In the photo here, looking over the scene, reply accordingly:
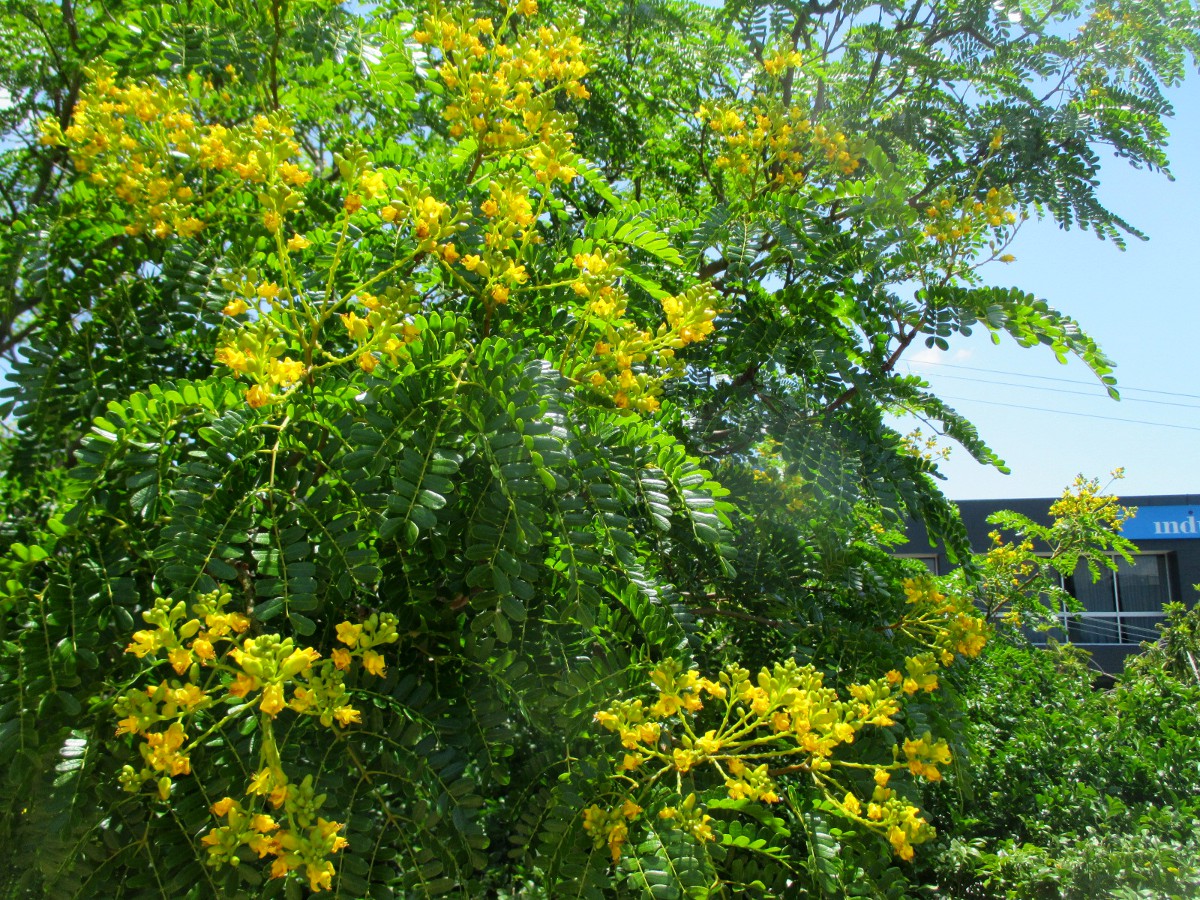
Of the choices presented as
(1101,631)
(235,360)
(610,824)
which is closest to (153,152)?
(235,360)

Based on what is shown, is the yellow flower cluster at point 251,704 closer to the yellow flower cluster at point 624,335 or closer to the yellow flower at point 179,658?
the yellow flower at point 179,658

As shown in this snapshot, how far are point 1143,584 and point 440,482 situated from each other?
1811 cm

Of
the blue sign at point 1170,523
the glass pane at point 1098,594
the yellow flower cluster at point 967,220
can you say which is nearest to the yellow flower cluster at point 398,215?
the yellow flower cluster at point 967,220

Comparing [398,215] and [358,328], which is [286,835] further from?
[398,215]

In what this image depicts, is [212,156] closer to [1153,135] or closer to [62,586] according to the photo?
[62,586]

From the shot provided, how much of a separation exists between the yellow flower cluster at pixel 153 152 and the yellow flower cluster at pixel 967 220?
1.58 metres

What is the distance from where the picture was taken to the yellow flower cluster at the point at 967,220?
2.24m

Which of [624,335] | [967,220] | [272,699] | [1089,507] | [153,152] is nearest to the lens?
[272,699]

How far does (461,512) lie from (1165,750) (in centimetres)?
395

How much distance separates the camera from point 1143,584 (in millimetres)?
15914

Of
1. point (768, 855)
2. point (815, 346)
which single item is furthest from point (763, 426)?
point (768, 855)

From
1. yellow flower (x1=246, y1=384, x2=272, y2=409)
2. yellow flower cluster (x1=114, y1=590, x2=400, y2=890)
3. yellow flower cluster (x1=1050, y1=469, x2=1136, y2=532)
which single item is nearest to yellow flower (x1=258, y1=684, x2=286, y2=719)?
yellow flower cluster (x1=114, y1=590, x2=400, y2=890)

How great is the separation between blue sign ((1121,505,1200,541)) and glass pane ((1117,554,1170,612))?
595mm

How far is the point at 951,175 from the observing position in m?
3.11
